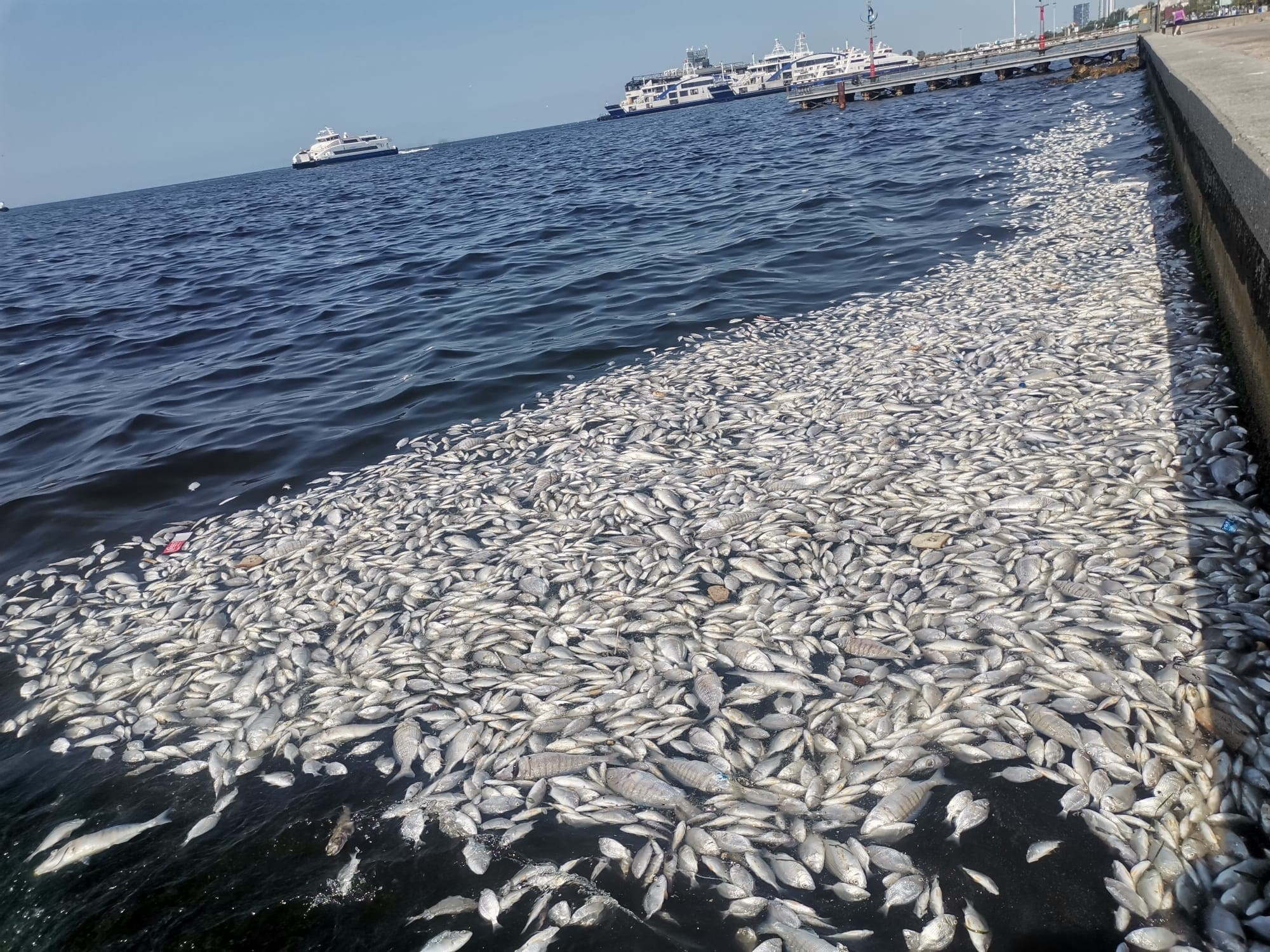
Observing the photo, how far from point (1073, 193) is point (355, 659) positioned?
49.9 feet

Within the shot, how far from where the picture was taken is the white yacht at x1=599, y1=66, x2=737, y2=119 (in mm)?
114500

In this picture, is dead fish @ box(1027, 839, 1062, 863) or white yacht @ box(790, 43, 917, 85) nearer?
dead fish @ box(1027, 839, 1062, 863)

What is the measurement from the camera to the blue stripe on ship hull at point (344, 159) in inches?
4284

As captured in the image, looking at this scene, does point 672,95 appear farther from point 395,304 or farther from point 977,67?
point 395,304

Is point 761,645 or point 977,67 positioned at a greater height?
point 977,67

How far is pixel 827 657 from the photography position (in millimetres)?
4227

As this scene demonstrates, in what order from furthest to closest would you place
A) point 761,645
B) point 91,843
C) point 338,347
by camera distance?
point 338,347, point 761,645, point 91,843

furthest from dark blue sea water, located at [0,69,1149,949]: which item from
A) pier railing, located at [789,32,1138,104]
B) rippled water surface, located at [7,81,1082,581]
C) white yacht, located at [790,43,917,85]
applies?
white yacht, located at [790,43,917,85]

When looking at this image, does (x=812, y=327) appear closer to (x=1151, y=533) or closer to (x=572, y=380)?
(x=572, y=380)

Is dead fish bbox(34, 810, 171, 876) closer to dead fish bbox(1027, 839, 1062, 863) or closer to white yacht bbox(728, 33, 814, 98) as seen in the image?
dead fish bbox(1027, 839, 1062, 863)

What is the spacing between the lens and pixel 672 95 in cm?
11494

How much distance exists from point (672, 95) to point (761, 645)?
124587mm

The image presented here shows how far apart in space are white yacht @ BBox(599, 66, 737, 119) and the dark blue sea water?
93494mm

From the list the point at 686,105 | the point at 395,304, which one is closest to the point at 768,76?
the point at 686,105
